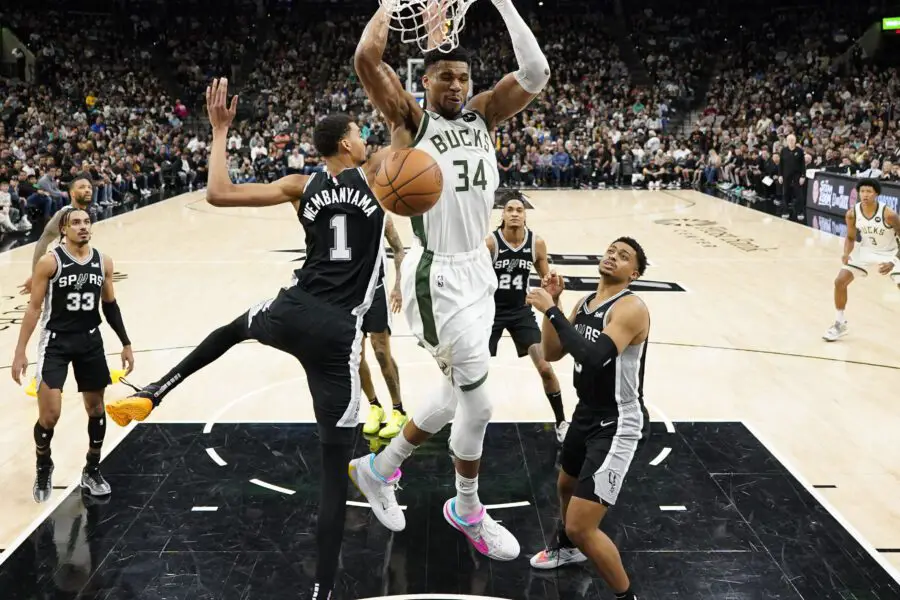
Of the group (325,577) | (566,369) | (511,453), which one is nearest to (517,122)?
(566,369)

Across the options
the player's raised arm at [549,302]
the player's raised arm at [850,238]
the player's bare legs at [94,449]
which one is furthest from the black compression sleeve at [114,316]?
the player's raised arm at [850,238]

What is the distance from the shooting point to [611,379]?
3.54 metres

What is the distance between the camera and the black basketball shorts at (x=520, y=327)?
17.9 ft

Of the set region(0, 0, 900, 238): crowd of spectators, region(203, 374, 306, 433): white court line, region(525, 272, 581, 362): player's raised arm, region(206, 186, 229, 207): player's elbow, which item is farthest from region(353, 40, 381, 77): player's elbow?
region(0, 0, 900, 238): crowd of spectators

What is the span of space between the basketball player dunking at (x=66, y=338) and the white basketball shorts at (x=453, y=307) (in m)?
1.87

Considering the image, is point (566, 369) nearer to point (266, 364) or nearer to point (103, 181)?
point (266, 364)

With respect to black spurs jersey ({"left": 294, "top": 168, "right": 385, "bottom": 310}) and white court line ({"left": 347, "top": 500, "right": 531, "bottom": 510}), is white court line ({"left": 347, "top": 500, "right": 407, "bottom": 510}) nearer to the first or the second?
white court line ({"left": 347, "top": 500, "right": 531, "bottom": 510})

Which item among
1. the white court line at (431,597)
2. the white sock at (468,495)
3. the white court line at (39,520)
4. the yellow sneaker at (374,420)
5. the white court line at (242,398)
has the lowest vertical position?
the white court line at (431,597)

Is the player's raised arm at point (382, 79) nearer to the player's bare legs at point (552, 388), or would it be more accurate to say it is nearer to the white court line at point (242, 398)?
the player's bare legs at point (552, 388)

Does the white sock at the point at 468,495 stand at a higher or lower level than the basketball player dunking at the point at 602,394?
lower

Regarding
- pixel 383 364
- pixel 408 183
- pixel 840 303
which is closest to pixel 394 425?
pixel 383 364

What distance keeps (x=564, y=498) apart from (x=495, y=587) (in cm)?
49

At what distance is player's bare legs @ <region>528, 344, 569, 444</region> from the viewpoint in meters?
5.27

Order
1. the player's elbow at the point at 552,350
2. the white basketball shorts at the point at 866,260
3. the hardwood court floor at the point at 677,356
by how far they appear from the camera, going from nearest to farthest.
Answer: the player's elbow at the point at 552,350 < the hardwood court floor at the point at 677,356 < the white basketball shorts at the point at 866,260
